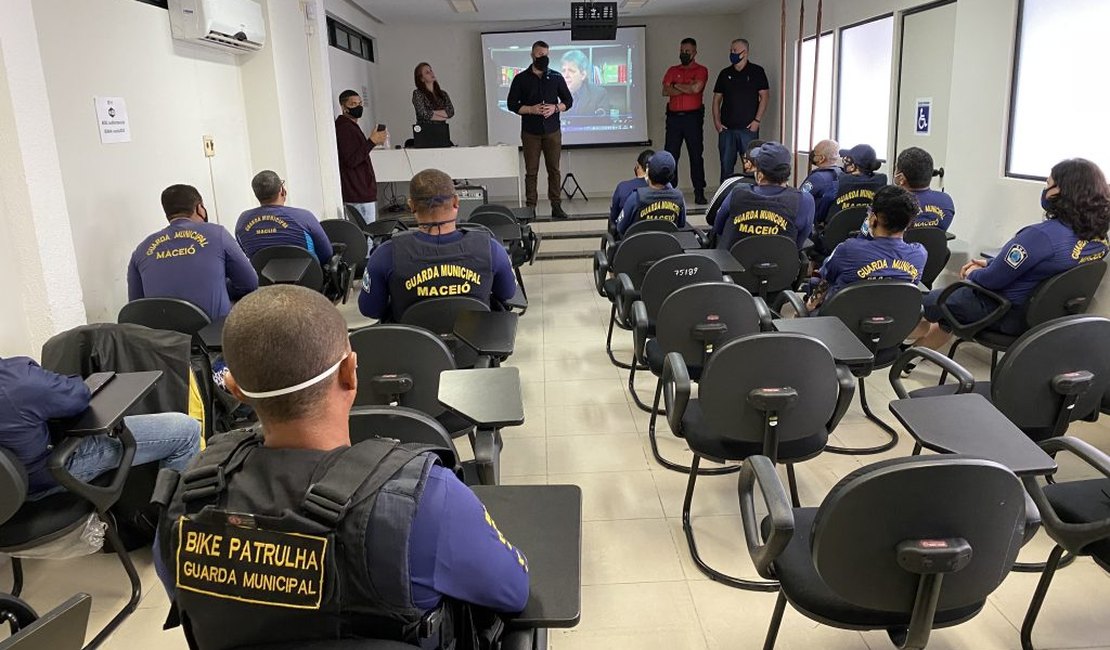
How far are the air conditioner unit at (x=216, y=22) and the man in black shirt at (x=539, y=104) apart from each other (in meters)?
2.76

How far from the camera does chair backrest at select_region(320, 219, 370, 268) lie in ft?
17.8

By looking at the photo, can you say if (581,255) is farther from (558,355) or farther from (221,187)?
(221,187)

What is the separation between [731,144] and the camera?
878cm

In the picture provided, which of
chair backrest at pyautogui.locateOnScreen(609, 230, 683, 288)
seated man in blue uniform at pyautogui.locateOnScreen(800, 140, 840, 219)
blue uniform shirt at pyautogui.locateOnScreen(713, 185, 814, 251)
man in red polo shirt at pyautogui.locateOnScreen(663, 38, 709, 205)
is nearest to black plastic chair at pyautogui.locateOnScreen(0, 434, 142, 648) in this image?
chair backrest at pyautogui.locateOnScreen(609, 230, 683, 288)

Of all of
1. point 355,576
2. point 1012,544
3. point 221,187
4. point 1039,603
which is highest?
point 221,187

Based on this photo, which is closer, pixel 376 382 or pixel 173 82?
pixel 376 382

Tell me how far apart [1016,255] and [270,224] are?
379 centimetres

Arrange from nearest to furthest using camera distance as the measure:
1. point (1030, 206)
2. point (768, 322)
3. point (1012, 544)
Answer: point (1012, 544)
point (768, 322)
point (1030, 206)

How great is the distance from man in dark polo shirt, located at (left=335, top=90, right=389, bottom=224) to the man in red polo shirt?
3393 millimetres

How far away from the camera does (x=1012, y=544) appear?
1470 mm

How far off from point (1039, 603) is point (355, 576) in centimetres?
180

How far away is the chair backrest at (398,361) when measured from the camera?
2215 mm

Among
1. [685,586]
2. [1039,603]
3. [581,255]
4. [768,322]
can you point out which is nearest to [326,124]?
[581,255]

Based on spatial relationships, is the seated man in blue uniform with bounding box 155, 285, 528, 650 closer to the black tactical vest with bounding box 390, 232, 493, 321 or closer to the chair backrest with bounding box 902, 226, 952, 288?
the black tactical vest with bounding box 390, 232, 493, 321
